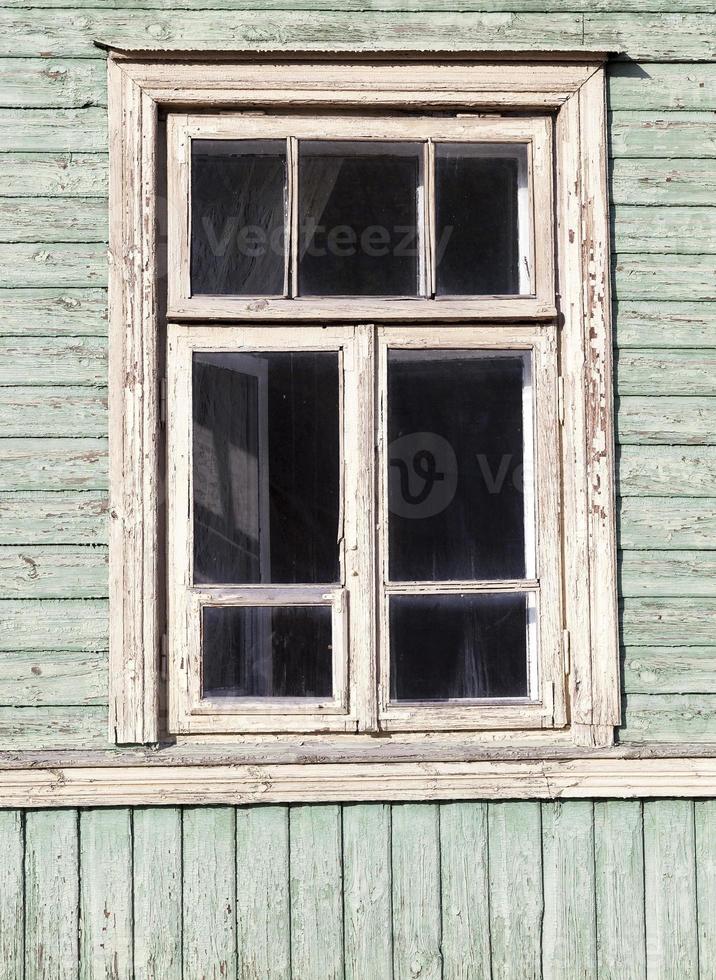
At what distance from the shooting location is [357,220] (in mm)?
2932

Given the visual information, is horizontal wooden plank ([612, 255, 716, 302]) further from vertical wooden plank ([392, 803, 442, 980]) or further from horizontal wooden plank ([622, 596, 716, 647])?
vertical wooden plank ([392, 803, 442, 980])

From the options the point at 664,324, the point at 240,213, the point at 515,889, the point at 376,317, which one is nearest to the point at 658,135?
the point at 664,324

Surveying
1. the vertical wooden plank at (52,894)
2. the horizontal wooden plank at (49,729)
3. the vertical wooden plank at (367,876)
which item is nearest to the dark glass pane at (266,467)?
the horizontal wooden plank at (49,729)

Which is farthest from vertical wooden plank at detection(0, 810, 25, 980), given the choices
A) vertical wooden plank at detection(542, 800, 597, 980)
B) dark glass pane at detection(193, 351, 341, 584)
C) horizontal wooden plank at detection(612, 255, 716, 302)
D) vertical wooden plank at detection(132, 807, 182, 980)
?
horizontal wooden plank at detection(612, 255, 716, 302)

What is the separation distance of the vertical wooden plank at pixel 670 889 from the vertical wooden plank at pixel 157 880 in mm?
1281

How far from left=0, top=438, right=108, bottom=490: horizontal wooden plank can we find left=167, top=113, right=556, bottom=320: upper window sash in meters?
0.45

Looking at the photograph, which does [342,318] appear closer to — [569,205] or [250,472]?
[250,472]

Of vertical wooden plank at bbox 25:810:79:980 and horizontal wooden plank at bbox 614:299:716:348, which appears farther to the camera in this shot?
horizontal wooden plank at bbox 614:299:716:348

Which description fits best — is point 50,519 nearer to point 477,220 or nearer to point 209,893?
point 209,893

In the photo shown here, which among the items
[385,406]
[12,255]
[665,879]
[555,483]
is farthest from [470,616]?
[12,255]

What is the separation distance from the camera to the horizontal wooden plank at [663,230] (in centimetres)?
289

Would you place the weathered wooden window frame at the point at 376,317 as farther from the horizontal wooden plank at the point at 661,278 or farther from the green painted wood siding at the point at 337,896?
the green painted wood siding at the point at 337,896

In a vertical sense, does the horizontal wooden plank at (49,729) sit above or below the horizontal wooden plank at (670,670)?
below

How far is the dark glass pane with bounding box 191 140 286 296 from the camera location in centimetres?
290
